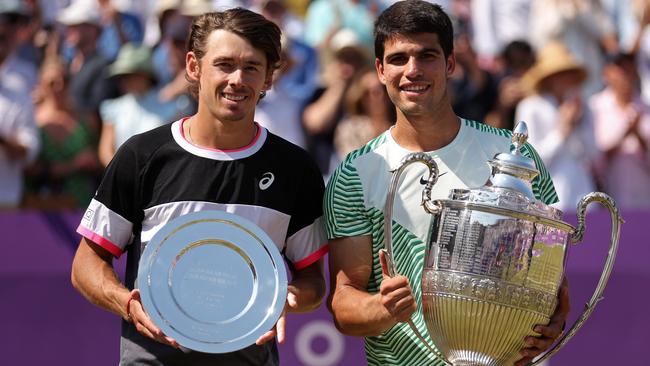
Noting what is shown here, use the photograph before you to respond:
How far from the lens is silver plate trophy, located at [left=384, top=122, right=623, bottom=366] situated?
466 cm

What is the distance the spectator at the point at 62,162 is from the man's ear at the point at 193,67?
396 centimetres

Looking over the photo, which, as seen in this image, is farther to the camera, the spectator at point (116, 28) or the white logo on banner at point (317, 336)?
the spectator at point (116, 28)

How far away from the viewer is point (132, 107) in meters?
9.16

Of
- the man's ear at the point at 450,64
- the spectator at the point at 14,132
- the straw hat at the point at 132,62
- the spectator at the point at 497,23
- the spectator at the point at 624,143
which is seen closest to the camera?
the man's ear at the point at 450,64

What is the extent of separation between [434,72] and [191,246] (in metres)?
1.06

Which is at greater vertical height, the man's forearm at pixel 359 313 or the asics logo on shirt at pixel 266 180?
the asics logo on shirt at pixel 266 180

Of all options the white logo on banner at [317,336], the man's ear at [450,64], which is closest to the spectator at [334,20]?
the white logo on banner at [317,336]

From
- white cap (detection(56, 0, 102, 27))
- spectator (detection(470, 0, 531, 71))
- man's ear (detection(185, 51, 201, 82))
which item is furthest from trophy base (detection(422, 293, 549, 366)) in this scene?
spectator (detection(470, 0, 531, 71))

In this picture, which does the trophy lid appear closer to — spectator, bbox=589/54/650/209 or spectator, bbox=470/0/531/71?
spectator, bbox=589/54/650/209

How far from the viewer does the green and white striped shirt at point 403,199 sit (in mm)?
→ 5105

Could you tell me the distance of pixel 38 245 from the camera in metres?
8.09

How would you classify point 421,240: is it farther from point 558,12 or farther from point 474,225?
point 558,12

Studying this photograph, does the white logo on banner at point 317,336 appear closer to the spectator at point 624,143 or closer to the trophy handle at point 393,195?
the spectator at point 624,143

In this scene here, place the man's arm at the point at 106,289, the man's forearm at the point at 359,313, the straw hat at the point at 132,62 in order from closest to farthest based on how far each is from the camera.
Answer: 1. the man's arm at the point at 106,289
2. the man's forearm at the point at 359,313
3. the straw hat at the point at 132,62
